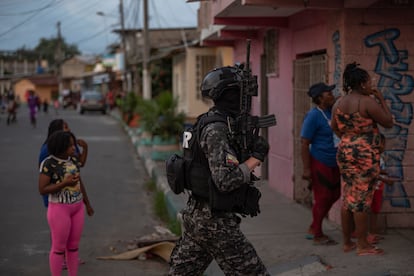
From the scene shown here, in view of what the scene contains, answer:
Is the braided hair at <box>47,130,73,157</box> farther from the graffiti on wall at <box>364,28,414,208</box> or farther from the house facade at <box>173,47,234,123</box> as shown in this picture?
the house facade at <box>173,47,234,123</box>

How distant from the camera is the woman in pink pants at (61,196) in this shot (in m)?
5.71

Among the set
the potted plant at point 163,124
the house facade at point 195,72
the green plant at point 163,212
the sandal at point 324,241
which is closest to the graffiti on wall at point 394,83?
the sandal at point 324,241

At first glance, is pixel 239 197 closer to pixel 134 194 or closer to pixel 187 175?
pixel 187 175

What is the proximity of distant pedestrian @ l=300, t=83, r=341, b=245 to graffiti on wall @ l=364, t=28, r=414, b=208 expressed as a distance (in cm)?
80

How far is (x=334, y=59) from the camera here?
740 centimetres

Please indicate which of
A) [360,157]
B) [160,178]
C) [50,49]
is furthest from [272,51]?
[50,49]

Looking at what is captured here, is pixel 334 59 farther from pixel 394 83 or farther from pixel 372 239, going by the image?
pixel 372 239

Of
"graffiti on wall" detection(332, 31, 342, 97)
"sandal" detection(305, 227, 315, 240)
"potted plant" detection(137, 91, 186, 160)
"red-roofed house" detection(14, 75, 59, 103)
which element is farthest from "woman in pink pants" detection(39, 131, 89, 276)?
"red-roofed house" detection(14, 75, 59, 103)

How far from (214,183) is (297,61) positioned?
18.4 feet

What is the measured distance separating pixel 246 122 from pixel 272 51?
694 cm

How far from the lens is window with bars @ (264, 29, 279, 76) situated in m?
10.4

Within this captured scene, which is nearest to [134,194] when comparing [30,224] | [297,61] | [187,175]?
[30,224]

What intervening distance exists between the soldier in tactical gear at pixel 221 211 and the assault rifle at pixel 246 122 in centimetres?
3

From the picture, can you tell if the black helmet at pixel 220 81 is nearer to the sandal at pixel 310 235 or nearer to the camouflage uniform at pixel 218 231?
the camouflage uniform at pixel 218 231
